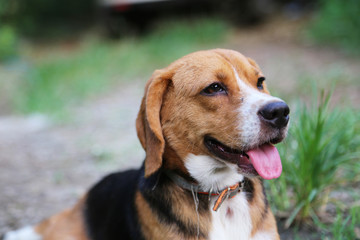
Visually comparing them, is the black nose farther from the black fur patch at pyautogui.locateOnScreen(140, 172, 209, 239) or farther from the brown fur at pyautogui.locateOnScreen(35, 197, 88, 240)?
the brown fur at pyautogui.locateOnScreen(35, 197, 88, 240)

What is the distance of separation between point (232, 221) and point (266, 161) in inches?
16.8

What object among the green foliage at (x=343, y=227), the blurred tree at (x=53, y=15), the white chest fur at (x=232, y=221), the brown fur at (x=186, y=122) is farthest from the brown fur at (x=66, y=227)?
the blurred tree at (x=53, y=15)

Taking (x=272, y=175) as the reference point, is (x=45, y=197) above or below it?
below

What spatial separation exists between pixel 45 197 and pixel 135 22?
311 inches

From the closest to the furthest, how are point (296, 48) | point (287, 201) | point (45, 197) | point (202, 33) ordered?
point (287, 201) → point (45, 197) → point (296, 48) → point (202, 33)

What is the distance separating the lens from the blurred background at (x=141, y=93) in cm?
315

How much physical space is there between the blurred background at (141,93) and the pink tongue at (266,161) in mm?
825

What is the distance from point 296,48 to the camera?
8953 millimetres

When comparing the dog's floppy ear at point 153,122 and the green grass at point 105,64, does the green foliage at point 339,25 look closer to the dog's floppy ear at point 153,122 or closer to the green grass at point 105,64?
the green grass at point 105,64

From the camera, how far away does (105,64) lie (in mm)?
9195

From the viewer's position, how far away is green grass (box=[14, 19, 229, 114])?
7.57 meters

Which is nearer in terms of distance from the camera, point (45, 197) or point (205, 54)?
point (205, 54)

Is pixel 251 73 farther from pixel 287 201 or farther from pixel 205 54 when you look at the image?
pixel 287 201

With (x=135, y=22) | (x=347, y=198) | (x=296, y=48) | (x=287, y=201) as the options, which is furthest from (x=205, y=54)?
(x=135, y=22)
